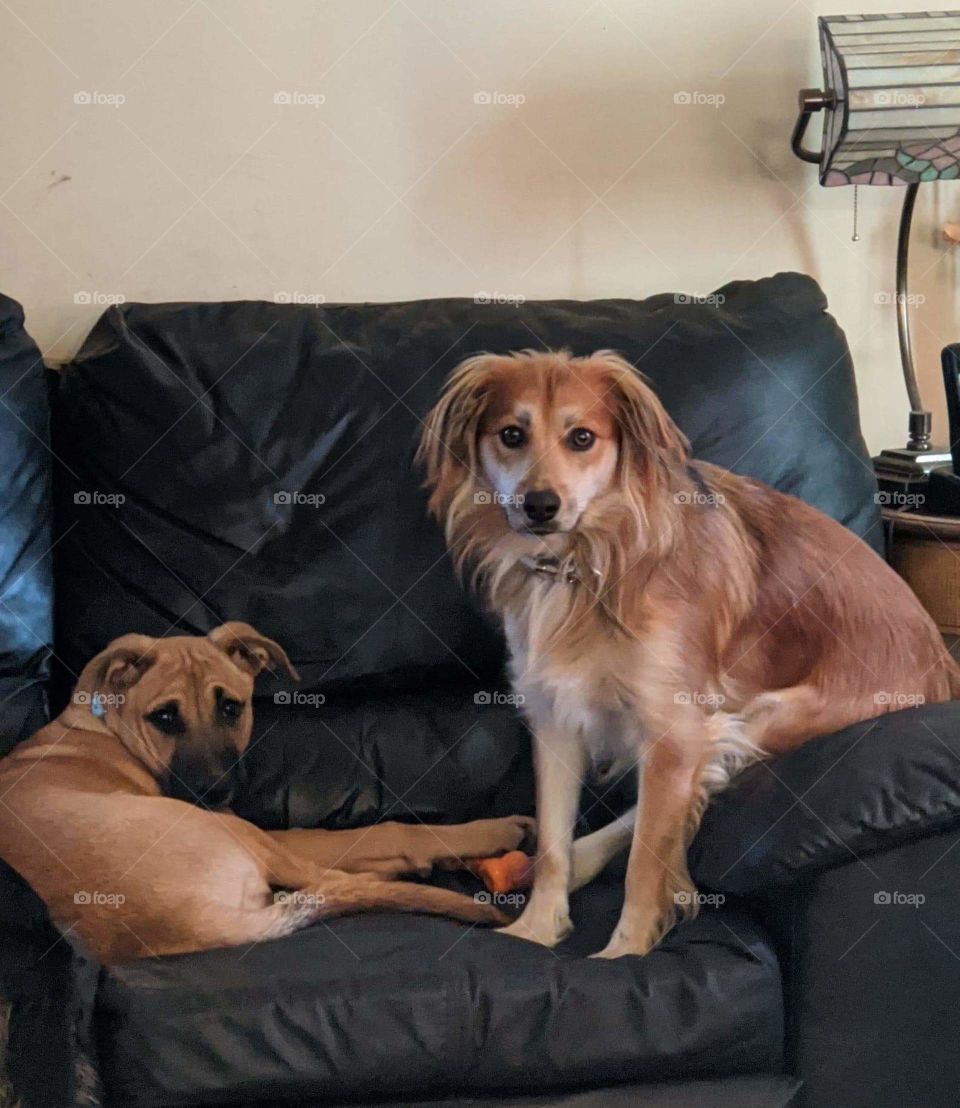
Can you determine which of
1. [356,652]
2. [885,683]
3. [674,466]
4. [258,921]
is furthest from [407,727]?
[885,683]

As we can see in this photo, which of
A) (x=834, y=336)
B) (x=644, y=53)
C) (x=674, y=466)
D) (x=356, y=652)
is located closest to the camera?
(x=674, y=466)

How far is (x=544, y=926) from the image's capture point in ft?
5.07

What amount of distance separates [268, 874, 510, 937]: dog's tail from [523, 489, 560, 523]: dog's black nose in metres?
0.56

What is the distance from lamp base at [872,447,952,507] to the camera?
2193mm

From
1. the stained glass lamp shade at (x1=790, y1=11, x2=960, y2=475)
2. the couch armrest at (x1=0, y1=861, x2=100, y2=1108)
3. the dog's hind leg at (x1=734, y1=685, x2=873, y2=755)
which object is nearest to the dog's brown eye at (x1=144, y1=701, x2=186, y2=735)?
the couch armrest at (x1=0, y1=861, x2=100, y2=1108)

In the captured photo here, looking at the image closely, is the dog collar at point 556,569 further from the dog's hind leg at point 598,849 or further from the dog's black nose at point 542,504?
the dog's hind leg at point 598,849

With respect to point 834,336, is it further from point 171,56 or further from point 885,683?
point 171,56

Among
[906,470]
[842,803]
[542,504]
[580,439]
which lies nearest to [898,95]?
[906,470]

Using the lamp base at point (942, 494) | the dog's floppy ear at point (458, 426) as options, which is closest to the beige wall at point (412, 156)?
the lamp base at point (942, 494)

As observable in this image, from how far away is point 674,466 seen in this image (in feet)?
5.64

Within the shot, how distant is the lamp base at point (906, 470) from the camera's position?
7.20 feet

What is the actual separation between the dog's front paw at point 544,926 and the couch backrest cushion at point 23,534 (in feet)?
2.72

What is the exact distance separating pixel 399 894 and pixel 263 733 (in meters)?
0.42

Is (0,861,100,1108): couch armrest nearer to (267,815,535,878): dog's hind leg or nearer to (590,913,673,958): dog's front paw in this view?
(267,815,535,878): dog's hind leg
